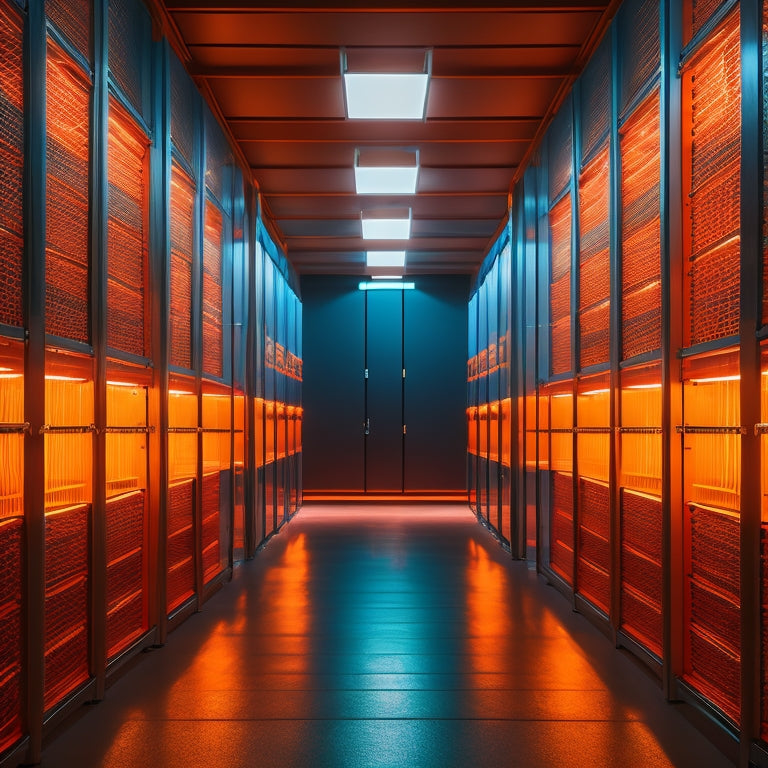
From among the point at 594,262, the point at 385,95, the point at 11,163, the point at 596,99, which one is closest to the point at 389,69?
the point at 385,95

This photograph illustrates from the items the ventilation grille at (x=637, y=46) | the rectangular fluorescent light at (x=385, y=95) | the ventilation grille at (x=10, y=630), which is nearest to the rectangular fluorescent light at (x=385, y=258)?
the rectangular fluorescent light at (x=385, y=95)

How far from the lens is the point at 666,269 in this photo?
196 inches

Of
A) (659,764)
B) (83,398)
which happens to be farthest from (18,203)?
(659,764)

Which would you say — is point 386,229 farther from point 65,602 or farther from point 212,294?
point 65,602

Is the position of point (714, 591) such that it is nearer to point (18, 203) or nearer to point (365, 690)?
point (365, 690)

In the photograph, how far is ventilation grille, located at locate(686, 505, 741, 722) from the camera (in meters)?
4.14

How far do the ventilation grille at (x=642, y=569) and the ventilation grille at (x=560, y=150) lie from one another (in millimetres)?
3326

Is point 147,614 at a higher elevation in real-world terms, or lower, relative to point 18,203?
lower

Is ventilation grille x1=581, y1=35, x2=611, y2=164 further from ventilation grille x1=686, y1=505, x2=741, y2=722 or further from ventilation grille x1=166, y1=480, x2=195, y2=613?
ventilation grille x1=166, y1=480, x2=195, y2=613

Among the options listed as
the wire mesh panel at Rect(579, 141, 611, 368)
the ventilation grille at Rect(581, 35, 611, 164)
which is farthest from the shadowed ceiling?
the wire mesh panel at Rect(579, 141, 611, 368)

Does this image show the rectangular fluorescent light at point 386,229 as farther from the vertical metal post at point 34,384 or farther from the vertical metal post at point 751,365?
the vertical metal post at point 751,365

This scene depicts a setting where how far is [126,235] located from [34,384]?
78.4 inches

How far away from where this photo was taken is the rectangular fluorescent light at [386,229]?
42.9 feet

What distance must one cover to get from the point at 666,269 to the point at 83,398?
340cm
